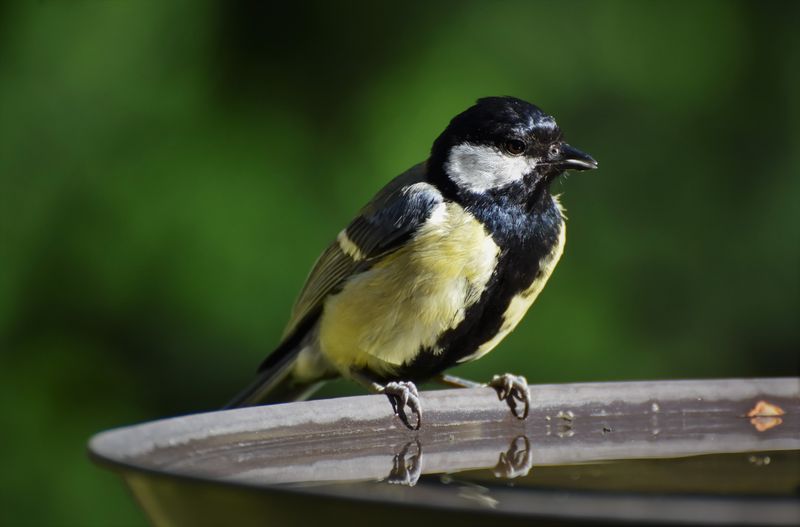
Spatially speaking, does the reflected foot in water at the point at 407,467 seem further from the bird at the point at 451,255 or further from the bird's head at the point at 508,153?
the bird's head at the point at 508,153

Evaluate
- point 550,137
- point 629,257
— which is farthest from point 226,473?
point 629,257

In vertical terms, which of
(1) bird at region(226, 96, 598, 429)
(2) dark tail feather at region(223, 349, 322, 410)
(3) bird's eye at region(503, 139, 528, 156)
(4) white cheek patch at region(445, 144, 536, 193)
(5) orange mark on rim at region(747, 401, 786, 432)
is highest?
(3) bird's eye at region(503, 139, 528, 156)

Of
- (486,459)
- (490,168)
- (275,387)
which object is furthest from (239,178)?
(486,459)

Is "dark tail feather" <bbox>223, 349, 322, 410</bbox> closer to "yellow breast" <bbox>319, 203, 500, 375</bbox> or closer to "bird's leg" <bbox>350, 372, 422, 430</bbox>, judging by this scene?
"yellow breast" <bbox>319, 203, 500, 375</bbox>

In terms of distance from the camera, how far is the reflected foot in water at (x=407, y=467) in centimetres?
140

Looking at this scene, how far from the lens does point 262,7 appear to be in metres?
3.35

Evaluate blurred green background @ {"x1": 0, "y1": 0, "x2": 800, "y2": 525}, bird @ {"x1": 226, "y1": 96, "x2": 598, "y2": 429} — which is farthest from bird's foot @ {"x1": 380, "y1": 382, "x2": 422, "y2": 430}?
blurred green background @ {"x1": 0, "y1": 0, "x2": 800, "y2": 525}

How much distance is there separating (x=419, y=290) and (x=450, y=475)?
2.63ft

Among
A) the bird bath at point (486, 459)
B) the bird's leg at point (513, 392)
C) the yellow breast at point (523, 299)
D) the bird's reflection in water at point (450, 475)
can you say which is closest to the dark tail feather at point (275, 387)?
the yellow breast at point (523, 299)

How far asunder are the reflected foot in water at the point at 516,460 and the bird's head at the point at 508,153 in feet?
2.43

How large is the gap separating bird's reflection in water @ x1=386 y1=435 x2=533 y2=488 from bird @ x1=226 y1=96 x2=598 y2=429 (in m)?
0.49

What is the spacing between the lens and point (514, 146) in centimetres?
237

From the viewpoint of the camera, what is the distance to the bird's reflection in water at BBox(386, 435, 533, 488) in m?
1.41

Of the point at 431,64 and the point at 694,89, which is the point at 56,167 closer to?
the point at 431,64
